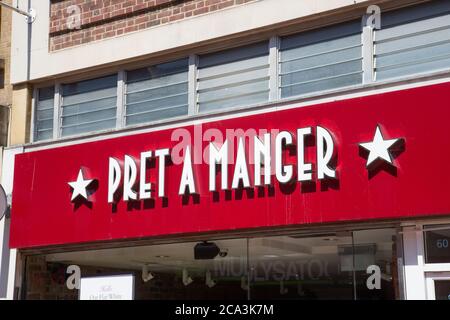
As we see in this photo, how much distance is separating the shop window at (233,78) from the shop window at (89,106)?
1.49 metres

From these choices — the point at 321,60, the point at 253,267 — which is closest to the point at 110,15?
the point at 321,60

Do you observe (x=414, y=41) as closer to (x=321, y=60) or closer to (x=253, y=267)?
(x=321, y=60)

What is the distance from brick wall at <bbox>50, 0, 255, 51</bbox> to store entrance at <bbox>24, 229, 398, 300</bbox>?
122 inches

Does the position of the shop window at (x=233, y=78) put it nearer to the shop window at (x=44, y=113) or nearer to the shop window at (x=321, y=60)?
the shop window at (x=321, y=60)

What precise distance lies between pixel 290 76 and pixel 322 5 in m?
0.98

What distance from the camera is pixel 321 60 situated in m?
9.57

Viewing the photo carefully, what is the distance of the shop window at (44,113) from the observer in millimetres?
11570

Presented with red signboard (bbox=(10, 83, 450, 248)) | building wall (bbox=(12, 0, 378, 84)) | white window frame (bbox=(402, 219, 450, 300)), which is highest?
building wall (bbox=(12, 0, 378, 84))

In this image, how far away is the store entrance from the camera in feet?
28.7

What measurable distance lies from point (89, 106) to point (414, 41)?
4.85 metres

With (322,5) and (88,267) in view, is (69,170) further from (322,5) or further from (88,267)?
(322,5)

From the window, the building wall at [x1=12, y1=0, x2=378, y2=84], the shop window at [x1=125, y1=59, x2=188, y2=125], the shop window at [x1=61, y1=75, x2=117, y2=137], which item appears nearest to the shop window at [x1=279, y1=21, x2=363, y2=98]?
the window

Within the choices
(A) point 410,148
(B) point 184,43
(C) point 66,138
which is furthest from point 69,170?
(A) point 410,148

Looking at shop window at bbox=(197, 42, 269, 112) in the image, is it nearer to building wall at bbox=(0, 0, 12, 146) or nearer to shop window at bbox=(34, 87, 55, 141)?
shop window at bbox=(34, 87, 55, 141)
